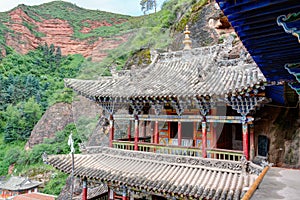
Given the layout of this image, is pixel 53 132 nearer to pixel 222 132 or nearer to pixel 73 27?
pixel 222 132

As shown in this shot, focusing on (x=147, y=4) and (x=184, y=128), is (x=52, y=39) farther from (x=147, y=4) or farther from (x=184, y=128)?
(x=184, y=128)

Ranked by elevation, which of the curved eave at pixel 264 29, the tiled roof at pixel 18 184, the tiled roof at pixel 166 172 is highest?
the curved eave at pixel 264 29

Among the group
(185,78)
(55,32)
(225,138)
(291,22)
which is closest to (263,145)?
(225,138)

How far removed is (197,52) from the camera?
1127 centimetres

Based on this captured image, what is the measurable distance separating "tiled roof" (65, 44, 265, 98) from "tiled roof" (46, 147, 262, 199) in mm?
2321

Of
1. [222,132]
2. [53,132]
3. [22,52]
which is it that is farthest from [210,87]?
[22,52]

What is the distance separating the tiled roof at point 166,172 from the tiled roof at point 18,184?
982 inches

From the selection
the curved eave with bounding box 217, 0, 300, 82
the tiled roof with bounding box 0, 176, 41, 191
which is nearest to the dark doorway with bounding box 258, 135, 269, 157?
the curved eave with bounding box 217, 0, 300, 82

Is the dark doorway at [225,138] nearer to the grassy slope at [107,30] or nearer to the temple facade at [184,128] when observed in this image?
the temple facade at [184,128]

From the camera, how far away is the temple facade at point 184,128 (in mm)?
7180

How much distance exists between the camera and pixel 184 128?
1127 centimetres

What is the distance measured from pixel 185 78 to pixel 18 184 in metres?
30.6

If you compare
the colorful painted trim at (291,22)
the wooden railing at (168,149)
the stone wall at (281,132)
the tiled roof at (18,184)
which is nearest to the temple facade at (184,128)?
the wooden railing at (168,149)

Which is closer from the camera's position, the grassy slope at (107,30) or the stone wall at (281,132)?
the stone wall at (281,132)
